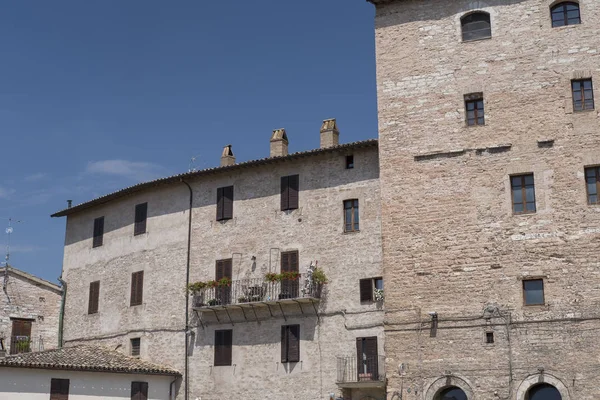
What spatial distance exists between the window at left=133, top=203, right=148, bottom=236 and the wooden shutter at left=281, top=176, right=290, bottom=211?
6807 millimetres

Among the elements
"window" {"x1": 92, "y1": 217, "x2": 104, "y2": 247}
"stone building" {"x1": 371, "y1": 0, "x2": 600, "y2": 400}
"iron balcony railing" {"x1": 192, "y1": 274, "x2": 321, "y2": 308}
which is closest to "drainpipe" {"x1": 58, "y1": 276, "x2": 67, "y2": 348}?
"window" {"x1": 92, "y1": 217, "x2": 104, "y2": 247}

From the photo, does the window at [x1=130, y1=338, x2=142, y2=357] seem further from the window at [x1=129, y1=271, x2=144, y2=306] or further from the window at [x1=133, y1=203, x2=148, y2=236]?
the window at [x1=133, y1=203, x2=148, y2=236]

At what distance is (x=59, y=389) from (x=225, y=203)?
905 centimetres

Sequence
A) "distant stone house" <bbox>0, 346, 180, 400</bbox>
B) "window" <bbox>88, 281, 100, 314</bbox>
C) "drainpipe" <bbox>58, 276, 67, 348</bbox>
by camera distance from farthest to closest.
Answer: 1. "drainpipe" <bbox>58, 276, 67, 348</bbox>
2. "window" <bbox>88, 281, 100, 314</bbox>
3. "distant stone house" <bbox>0, 346, 180, 400</bbox>

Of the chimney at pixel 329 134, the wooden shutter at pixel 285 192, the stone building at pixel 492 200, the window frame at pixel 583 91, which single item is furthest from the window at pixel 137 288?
the window frame at pixel 583 91

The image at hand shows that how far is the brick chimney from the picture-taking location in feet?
118

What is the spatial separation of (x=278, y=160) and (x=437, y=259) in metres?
8.25

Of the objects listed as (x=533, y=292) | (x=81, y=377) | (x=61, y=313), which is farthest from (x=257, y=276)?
(x=61, y=313)

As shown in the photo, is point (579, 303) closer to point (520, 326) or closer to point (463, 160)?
point (520, 326)

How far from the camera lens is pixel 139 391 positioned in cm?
3203

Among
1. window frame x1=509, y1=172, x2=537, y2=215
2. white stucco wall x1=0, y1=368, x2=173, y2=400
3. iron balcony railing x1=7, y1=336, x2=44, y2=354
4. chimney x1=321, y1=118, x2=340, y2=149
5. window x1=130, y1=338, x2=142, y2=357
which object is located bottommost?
white stucco wall x1=0, y1=368, x2=173, y2=400

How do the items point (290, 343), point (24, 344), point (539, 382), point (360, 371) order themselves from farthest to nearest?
point (24, 344) → point (290, 343) → point (360, 371) → point (539, 382)

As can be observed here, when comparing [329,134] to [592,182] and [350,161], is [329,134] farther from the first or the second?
[592,182]

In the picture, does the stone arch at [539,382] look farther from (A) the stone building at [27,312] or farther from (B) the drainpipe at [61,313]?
(A) the stone building at [27,312]
